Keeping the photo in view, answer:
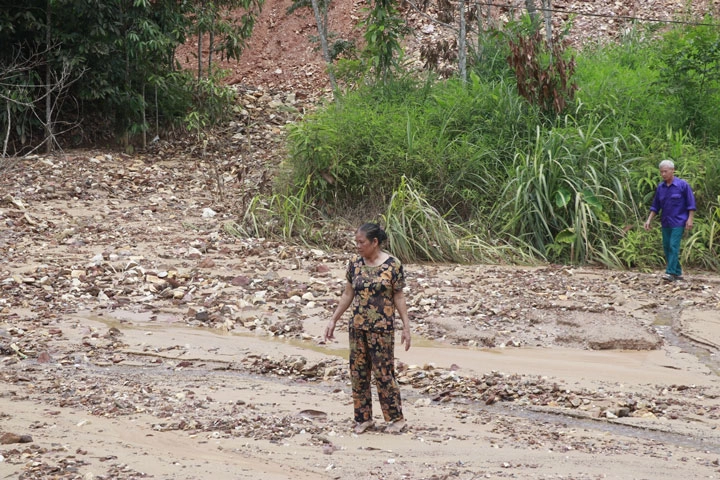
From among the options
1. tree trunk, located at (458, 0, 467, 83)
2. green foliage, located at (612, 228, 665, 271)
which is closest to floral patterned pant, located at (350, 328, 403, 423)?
green foliage, located at (612, 228, 665, 271)

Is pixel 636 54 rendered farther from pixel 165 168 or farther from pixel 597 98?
pixel 165 168

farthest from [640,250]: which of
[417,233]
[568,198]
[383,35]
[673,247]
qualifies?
[383,35]

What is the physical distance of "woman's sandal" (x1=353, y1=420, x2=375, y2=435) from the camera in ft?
16.7

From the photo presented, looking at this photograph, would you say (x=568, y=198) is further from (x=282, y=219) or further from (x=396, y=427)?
(x=396, y=427)

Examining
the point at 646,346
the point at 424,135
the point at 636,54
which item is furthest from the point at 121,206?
the point at 636,54

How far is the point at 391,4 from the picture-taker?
13289mm

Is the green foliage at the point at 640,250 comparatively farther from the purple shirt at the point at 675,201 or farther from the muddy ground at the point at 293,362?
the purple shirt at the point at 675,201

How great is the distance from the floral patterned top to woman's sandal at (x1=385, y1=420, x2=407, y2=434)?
0.56 meters

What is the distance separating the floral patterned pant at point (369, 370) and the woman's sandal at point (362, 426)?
22 millimetres

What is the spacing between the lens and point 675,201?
9.38m

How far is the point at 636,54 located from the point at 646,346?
27.7ft

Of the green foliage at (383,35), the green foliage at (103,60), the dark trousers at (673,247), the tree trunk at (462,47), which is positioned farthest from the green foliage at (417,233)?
the green foliage at (103,60)

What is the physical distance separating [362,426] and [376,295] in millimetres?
763

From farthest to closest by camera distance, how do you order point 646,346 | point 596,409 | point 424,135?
point 424,135, point 646,346, point 596,409
